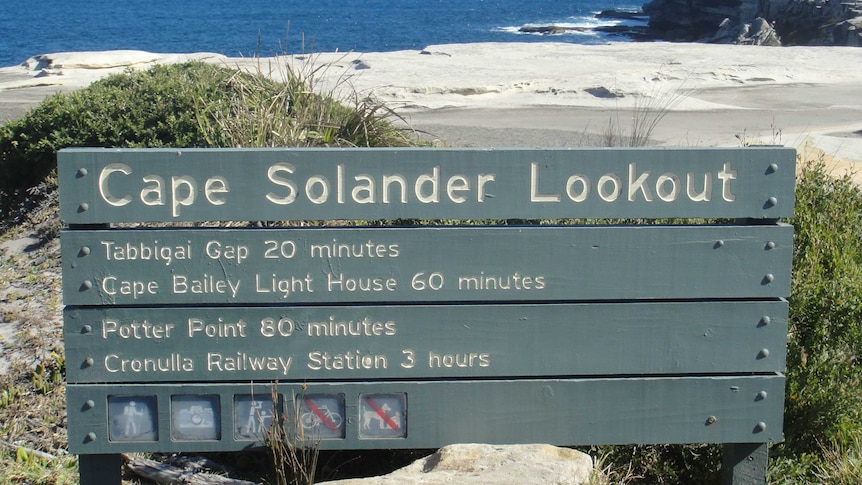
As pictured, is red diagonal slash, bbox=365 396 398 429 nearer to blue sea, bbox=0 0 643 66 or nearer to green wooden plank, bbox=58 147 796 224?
green wooden plank, bbox=58 147 796 224

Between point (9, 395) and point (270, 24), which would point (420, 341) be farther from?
point (270, 24)

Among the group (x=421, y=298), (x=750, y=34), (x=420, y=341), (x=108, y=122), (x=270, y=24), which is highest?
(x=270, y=24)

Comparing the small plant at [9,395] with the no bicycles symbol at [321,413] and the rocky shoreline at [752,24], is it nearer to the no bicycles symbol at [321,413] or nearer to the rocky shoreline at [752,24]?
the no bicycles symbol at [321,413]

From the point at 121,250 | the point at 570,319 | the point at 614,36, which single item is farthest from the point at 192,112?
the point at 614,36

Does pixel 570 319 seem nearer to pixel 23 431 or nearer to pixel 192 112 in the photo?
pixel 23 431

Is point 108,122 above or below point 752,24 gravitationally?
below

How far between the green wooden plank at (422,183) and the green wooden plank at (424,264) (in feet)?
0.22

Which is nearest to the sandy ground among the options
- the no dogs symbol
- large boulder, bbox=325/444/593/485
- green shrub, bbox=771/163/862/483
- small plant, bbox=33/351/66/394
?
green shrub, bbox=771/163/862/483

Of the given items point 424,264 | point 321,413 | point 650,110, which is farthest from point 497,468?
point 650,110

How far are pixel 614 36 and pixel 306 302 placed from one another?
65530 mm

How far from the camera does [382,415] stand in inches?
125

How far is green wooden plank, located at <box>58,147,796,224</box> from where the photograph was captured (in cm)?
297

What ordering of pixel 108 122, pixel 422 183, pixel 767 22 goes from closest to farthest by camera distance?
pixel 422 183 < pixel 108 122 < pixel 767 22

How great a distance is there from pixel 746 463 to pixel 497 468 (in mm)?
954
